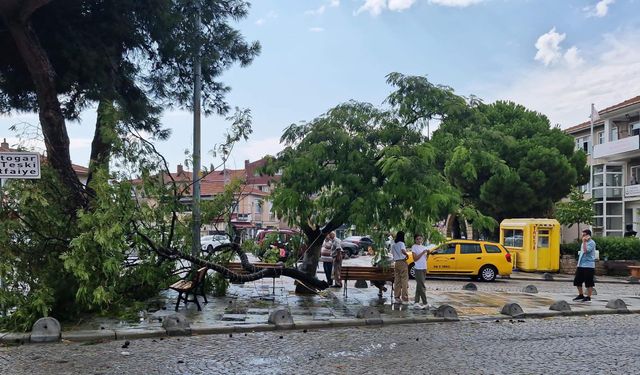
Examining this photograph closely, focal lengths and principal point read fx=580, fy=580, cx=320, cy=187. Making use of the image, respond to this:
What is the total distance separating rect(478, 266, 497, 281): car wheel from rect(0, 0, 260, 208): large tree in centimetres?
1105

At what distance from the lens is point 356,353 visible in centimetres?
815

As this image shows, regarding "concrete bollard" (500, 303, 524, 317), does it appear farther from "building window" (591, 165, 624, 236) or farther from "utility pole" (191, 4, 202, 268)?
"building window" (591, 165, 624, 236)

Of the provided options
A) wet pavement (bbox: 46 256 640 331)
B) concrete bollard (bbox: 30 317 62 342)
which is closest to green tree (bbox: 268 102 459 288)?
wet pavement (bbox: 46 256 640 331)

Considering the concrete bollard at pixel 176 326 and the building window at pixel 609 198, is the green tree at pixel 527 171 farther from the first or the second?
the concrete bollard at pixel 176 326

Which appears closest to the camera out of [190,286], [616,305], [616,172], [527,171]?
[190,286]

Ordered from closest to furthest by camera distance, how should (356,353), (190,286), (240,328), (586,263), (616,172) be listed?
(356,353) < (240,328) < (190,286) < (586,263) < (616,172)

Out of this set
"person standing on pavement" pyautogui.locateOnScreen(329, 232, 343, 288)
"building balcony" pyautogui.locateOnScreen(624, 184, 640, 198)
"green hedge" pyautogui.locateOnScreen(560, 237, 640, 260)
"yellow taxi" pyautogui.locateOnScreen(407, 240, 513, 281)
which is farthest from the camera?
"building balcony" pyautogui.locateOnScreen(624, 184, 640, 198)

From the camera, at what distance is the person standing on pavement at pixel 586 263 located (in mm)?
13959

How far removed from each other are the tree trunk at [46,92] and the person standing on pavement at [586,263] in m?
11.3

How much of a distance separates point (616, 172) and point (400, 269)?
29.2 meters

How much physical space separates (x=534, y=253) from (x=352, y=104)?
14.9 metres

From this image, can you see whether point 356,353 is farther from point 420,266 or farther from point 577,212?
point 577,212

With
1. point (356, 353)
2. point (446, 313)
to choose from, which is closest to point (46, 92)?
point (356, 353)

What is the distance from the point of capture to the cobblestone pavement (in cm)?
720
